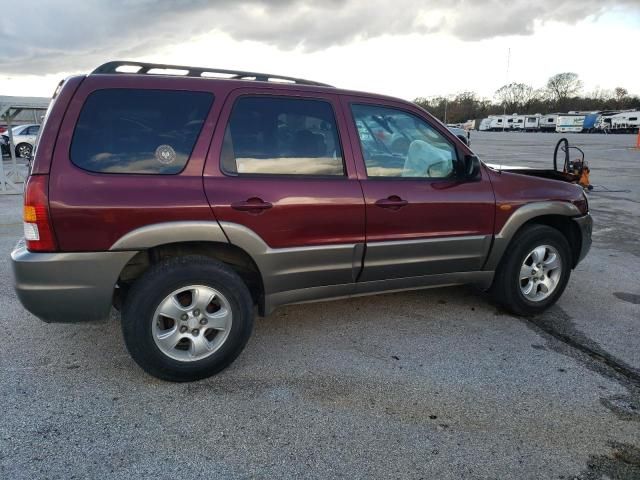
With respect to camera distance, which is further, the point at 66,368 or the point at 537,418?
the point at 66,368

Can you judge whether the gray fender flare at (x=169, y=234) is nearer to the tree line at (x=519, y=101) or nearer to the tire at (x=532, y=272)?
the tire at (x=532, y=272)

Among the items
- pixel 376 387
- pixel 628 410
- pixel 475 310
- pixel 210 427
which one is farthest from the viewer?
pixel 475 310

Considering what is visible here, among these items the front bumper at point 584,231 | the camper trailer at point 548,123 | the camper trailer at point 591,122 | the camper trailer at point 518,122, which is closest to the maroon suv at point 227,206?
the front bumper at point 584,231

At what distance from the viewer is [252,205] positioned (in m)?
2.97

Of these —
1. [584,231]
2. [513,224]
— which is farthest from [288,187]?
[584,231]

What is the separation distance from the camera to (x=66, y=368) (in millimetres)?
3162

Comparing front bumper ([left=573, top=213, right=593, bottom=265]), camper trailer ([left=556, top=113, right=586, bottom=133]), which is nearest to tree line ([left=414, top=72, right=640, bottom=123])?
camper trailer ([left=556, top=113, right=586, bottom=133])

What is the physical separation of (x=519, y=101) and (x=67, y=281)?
123 metres

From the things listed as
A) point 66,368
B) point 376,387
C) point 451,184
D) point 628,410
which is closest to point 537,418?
point 628,410

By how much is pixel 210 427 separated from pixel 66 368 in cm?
125

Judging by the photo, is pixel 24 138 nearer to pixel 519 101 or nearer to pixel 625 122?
pixel 625 122

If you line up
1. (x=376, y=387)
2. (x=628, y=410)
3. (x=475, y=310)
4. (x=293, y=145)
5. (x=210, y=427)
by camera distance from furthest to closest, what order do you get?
(x=475, y=310)
(x=293, y=145)
(x=376, y=387)
(x=628, y=410)
(x=210, y=427)

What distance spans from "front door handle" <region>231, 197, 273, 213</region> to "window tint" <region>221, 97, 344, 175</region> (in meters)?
0.20

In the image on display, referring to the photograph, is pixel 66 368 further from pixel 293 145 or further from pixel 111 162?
pixel 293 145
